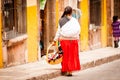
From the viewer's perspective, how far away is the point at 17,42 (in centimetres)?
1516

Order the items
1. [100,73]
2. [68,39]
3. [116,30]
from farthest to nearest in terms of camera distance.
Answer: [116,30] → [100,73] → [68,39]

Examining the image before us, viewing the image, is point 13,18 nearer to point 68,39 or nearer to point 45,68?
point 45,68

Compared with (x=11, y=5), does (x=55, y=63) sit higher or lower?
lower

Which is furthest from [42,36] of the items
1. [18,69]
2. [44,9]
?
[18,69]

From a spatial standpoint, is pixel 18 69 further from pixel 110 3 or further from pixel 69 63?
pixel 110 3

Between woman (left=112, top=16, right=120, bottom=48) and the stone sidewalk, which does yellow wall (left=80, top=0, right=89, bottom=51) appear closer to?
the stone sidewalk

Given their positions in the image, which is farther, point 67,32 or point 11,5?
point 11,5

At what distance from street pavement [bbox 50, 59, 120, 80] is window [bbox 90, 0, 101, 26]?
379cm

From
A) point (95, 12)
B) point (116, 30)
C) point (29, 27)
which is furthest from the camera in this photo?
point (116, 30)

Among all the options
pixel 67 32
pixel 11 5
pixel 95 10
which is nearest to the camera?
pixel 67 32

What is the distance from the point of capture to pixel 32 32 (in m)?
15.9

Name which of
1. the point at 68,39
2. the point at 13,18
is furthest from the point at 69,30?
the point at 13,18

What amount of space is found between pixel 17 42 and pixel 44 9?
7.41 ft

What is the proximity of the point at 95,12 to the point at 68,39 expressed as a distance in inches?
271
